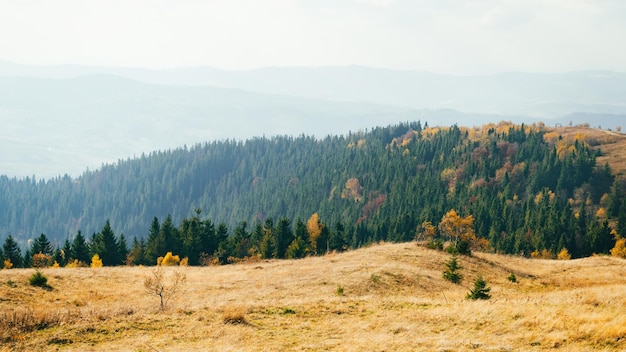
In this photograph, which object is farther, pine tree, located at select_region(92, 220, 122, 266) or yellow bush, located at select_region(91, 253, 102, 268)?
pine tree, located at select_region(92, 220, 122, 266)

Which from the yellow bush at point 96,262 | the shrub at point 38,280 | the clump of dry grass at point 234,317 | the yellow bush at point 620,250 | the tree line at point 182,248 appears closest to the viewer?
the clump of dry grass at point 234,317

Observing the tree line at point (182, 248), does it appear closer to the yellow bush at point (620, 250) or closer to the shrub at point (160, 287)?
the shrub at point (160, 287)

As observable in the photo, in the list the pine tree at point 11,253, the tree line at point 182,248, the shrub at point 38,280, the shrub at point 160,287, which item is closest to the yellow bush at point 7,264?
the tree line at point 182,248

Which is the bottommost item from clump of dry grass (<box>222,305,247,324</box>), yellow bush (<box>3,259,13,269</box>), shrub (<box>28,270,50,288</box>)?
yellow bush (<box>3,259,13,269</box>)

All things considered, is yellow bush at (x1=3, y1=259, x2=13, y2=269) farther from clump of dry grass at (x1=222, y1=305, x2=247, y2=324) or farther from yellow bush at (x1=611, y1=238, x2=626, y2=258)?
yellow bush at (x1=611, y1=238, x2=626, y2=258)

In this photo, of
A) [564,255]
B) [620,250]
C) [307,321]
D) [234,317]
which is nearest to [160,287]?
[234,317]

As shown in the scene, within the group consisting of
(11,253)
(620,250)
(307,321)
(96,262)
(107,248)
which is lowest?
(11,253)

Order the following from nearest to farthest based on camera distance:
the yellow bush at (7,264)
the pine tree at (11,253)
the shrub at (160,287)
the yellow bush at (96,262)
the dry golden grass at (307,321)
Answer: the dry golden grass at (307,321) → the shrub at (160,287) → the yellow bush at (96,262) → the yellow bush at (7,264) → the pine tree at (11,253)

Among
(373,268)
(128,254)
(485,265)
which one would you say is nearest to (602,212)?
(485,265)

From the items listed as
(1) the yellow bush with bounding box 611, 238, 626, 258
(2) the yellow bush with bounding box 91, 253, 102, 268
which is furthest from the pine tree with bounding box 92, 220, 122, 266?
(1) the yellow bush with bounding box 611, 238, 626, 258

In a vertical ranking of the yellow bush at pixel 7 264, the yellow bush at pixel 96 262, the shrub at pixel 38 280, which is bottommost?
the yellow bush at pixel 7 264

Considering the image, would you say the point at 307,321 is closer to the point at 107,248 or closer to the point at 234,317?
the point at 234,317

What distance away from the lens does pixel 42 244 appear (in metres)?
93.4

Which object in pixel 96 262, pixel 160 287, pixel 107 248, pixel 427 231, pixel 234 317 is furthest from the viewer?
pixel 427 231
